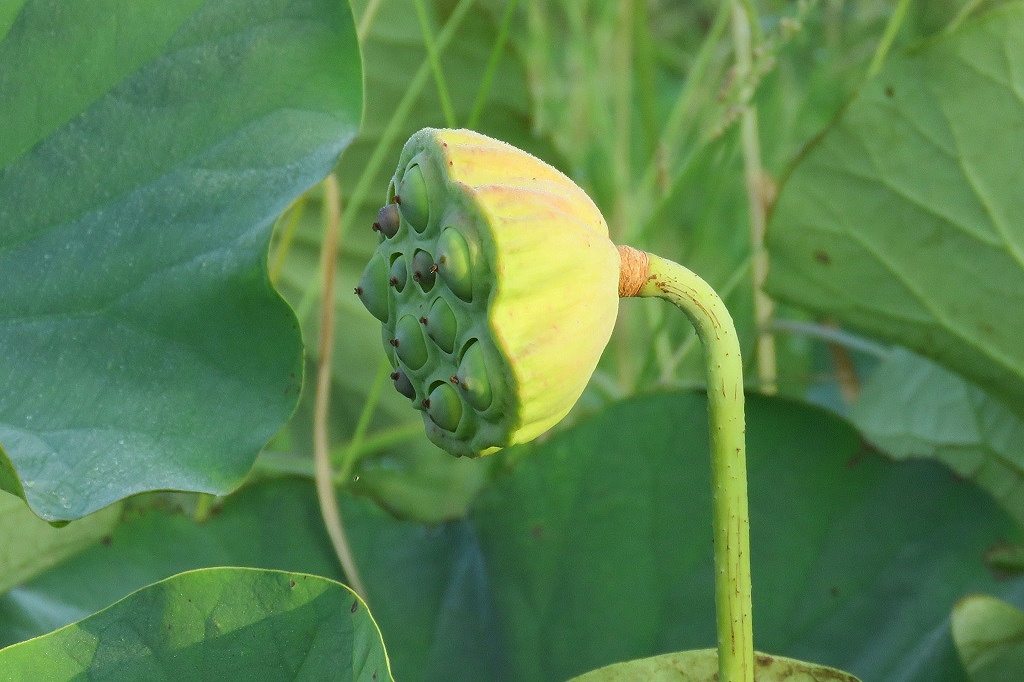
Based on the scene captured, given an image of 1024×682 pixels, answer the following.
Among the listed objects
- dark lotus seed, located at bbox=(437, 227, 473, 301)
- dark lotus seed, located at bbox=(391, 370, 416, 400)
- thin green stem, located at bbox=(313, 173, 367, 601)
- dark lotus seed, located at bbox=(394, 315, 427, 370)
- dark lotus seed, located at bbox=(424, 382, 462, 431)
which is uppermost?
dark lotus seed, located at bbox=(437, 227, 473, 301)

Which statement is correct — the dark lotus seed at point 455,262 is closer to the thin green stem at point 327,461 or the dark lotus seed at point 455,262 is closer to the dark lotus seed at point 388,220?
the dark lotus seed at point 388,220

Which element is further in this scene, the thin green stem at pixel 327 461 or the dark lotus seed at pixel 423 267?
the thin green stem at pixel 327 461

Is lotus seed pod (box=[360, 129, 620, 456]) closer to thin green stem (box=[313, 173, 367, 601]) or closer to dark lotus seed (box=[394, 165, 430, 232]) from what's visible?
dark lotus seed (box=[394, 165, 430, 232])

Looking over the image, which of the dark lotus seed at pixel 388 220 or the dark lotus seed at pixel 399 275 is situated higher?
the dark lotus seed at pixel 388 220

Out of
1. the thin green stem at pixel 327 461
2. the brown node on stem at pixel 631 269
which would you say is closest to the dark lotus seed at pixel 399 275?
the brown node on stem at pixel 631 269

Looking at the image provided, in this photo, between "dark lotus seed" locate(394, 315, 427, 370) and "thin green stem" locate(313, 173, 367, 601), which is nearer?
"dark lotus seed" locate(394, 315, 427, 370)

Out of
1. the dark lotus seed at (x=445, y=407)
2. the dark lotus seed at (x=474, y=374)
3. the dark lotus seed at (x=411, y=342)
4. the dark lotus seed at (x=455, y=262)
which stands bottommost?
the dark lotus seed at (x=445, y=407)

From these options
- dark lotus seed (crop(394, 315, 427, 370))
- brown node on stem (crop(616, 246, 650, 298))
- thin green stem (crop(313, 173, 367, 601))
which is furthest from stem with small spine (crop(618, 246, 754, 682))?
thin green stem (crop(313, 173, 367, 601))
